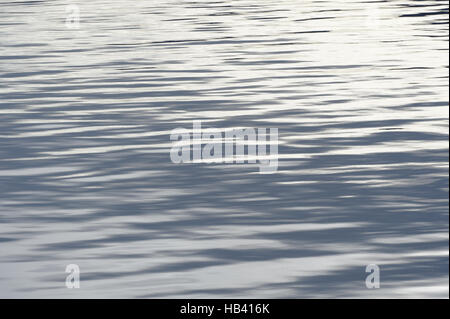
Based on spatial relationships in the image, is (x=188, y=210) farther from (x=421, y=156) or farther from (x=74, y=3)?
(x=74, y=3)

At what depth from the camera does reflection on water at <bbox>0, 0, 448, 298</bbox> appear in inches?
469

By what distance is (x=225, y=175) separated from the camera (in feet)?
52.8

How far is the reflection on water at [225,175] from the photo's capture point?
39.1ft

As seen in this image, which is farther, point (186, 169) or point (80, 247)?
point (186, 169)

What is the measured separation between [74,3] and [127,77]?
26.3m

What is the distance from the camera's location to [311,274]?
463 inches

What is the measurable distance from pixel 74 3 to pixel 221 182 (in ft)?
123

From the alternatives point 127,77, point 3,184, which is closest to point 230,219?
point 3,184

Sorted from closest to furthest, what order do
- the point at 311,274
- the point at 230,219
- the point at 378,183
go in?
the point at 311,274 < the point at 230,219 < the point at 378,183

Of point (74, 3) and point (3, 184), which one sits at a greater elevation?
point (74, 3)
